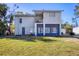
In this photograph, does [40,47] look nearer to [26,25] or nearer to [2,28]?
[26,25]

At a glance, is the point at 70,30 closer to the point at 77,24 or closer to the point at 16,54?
the point at 77,24

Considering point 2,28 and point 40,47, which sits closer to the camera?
point 40,47

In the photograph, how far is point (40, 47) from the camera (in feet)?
39.0

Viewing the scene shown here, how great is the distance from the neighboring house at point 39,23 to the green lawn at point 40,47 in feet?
0.46

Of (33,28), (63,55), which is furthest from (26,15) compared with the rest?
(63,55)

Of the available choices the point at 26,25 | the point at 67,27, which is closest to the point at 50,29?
the point at 67,27

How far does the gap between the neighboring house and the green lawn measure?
0.14 metres

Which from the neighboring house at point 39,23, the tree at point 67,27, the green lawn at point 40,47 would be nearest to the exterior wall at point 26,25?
the neighboring house at point 39,23

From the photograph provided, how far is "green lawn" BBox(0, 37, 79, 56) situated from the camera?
11.8 meters

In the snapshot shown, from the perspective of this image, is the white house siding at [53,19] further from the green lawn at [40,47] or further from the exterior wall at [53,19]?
the green lawn at [40,47]

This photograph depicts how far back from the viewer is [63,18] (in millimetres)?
11969

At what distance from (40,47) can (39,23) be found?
470 mm

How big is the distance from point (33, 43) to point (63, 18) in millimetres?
737

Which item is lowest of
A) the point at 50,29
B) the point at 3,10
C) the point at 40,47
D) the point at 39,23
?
the point at 40,47
